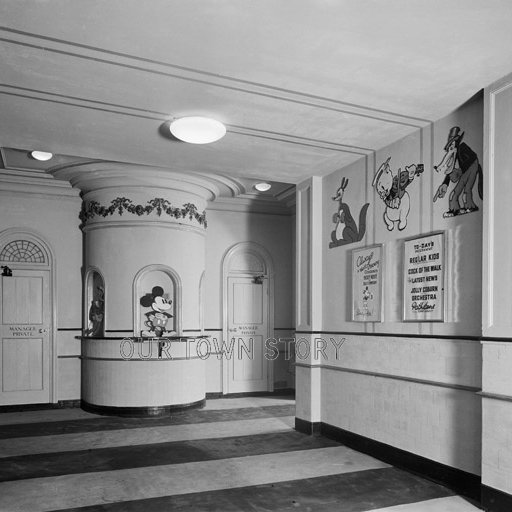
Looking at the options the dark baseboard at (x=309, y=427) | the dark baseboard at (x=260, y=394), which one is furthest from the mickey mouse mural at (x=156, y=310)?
the dark baseboard at (x=309, y=427)

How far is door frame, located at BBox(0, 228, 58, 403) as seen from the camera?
732cm

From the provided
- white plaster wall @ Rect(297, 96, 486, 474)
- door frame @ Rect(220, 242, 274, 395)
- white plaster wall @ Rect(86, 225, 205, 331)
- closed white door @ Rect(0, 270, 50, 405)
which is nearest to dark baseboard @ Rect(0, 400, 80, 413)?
closed white door @ Rect(0, 270, 50, 405)

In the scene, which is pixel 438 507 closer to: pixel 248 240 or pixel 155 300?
pixel 155 300

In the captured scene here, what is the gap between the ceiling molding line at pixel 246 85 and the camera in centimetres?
312

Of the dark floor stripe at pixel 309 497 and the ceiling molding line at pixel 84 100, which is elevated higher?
the ceiling molding line at pixel 84 100

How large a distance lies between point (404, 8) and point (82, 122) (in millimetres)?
2726

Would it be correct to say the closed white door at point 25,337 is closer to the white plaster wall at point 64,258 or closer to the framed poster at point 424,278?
the white plaster wall at point 64,258

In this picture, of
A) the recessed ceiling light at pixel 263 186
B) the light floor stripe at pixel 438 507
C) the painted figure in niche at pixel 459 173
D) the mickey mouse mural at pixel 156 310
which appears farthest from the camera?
the recessed ceiling light at pixel 263 186

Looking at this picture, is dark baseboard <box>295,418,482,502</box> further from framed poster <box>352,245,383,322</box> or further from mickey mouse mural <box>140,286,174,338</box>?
mickey mouse mural <box>140,286,174,338</box>

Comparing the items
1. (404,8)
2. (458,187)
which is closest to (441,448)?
(458,187)

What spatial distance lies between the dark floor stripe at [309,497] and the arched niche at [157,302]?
338cm

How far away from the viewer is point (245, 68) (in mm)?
3408

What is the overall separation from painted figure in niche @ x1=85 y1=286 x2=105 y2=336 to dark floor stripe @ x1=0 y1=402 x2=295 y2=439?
116cm

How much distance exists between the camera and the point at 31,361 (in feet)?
24.0
